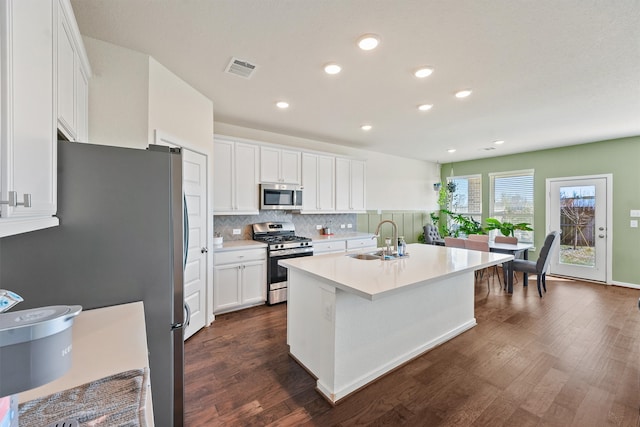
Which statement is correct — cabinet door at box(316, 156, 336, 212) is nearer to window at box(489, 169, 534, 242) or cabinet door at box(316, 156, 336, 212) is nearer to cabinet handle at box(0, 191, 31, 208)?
cabinet handle at box(0, 191, 31, 208)

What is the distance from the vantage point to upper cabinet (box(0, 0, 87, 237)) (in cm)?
80

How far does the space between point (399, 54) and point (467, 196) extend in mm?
5827

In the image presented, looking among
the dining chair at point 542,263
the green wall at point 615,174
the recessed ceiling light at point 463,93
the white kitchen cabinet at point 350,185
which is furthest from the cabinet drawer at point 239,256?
the green wall at point 615,174

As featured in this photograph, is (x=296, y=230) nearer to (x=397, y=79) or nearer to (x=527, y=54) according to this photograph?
(x=397, y=79)

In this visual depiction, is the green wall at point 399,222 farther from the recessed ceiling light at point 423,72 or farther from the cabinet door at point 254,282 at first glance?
the recessed ceiling light at point 423,72

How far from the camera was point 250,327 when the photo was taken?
3.17 meters

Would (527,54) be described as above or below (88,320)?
above

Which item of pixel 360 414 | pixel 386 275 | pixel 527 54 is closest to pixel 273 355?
pixel 360 414

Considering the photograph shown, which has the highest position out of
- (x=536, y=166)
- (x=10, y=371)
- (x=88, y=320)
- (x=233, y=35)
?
(x=233, y=35)

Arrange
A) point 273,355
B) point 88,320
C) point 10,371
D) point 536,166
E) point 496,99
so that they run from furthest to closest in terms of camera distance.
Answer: point 536,166
point 496,99
point 273,355
point 88,320
point 10,371

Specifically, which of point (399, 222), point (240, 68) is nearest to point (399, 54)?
point (240, 68)

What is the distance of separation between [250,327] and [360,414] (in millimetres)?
1707

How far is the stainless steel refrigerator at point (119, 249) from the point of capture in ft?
4.17

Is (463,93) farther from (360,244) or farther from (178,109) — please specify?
(178,109)
